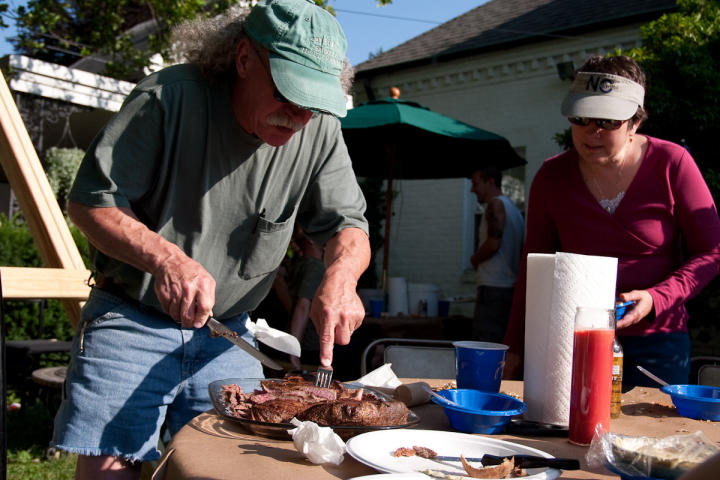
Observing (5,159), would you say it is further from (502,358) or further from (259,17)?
(502,358)

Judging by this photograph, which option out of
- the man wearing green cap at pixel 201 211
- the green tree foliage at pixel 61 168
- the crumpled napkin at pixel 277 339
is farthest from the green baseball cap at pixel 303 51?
the green tree foliage at pixel 61 168

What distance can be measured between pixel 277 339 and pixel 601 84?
4.78 feet

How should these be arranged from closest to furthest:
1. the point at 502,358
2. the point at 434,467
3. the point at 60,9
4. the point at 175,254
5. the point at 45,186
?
1. the point at 434,467
2. the point at 175,254
3. the point at 502,358
4. the point at 45,186
5. the point at 60,9

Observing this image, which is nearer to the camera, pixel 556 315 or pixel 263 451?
pixel 263 451

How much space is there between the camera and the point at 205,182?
6.36ft

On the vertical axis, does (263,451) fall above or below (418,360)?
above

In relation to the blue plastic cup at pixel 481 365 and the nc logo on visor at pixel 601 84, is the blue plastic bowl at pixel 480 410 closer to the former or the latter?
the blue plastic cup at pixel 481 365

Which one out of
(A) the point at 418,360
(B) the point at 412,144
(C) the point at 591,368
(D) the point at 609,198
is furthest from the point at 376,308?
(C) the point at 591,368

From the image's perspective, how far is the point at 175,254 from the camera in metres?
1.63

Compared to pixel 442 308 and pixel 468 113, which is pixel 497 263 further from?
pixel 468 113

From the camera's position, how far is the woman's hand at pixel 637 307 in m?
2.09

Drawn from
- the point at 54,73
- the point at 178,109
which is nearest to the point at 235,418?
the point at 178,109

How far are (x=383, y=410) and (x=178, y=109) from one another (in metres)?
1.02

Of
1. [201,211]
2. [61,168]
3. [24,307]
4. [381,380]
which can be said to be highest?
[61,168]
